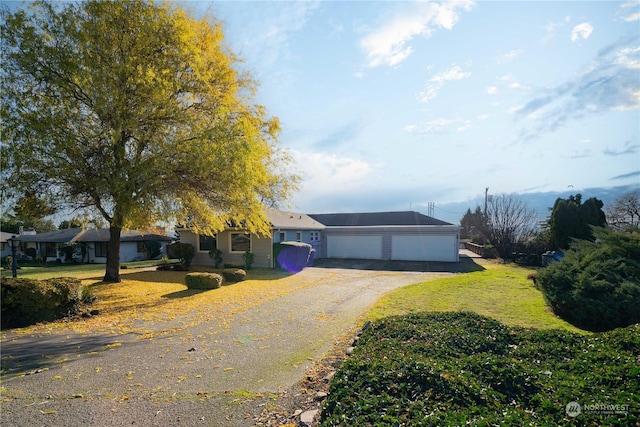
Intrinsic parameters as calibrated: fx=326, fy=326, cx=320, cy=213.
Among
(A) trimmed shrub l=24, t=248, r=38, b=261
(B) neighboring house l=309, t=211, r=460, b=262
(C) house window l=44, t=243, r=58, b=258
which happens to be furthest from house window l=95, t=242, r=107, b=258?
(B) neighboring house l=309, t=211, r=460, b=262

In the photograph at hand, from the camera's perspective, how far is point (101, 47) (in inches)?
414

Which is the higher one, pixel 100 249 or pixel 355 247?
pixel 355 247

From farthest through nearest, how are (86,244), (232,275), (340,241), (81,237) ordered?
(86,244)
(81,237)
(340,241)
(232,275)

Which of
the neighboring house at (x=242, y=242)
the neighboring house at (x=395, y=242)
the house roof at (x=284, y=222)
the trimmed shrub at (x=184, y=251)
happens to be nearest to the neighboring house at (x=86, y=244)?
the neighboring house at (x=242, y=242)

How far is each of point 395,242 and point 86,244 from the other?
26.6m

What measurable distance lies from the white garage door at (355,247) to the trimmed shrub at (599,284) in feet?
54.5

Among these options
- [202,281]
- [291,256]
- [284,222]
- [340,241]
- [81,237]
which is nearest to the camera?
[202,281]

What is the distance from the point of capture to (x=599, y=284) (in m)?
7.48

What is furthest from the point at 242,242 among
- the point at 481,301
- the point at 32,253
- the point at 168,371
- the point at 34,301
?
the point at 32,253

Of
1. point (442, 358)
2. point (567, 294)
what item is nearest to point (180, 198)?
point (442, 358)

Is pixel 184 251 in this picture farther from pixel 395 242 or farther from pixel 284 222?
pixel 395 242

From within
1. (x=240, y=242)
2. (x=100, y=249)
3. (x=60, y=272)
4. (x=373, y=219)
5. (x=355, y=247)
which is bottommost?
(x=60, y=272)

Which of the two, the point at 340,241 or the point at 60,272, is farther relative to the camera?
the point at 340,241

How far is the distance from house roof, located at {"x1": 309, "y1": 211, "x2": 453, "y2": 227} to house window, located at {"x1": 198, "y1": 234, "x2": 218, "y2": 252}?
14.6m
